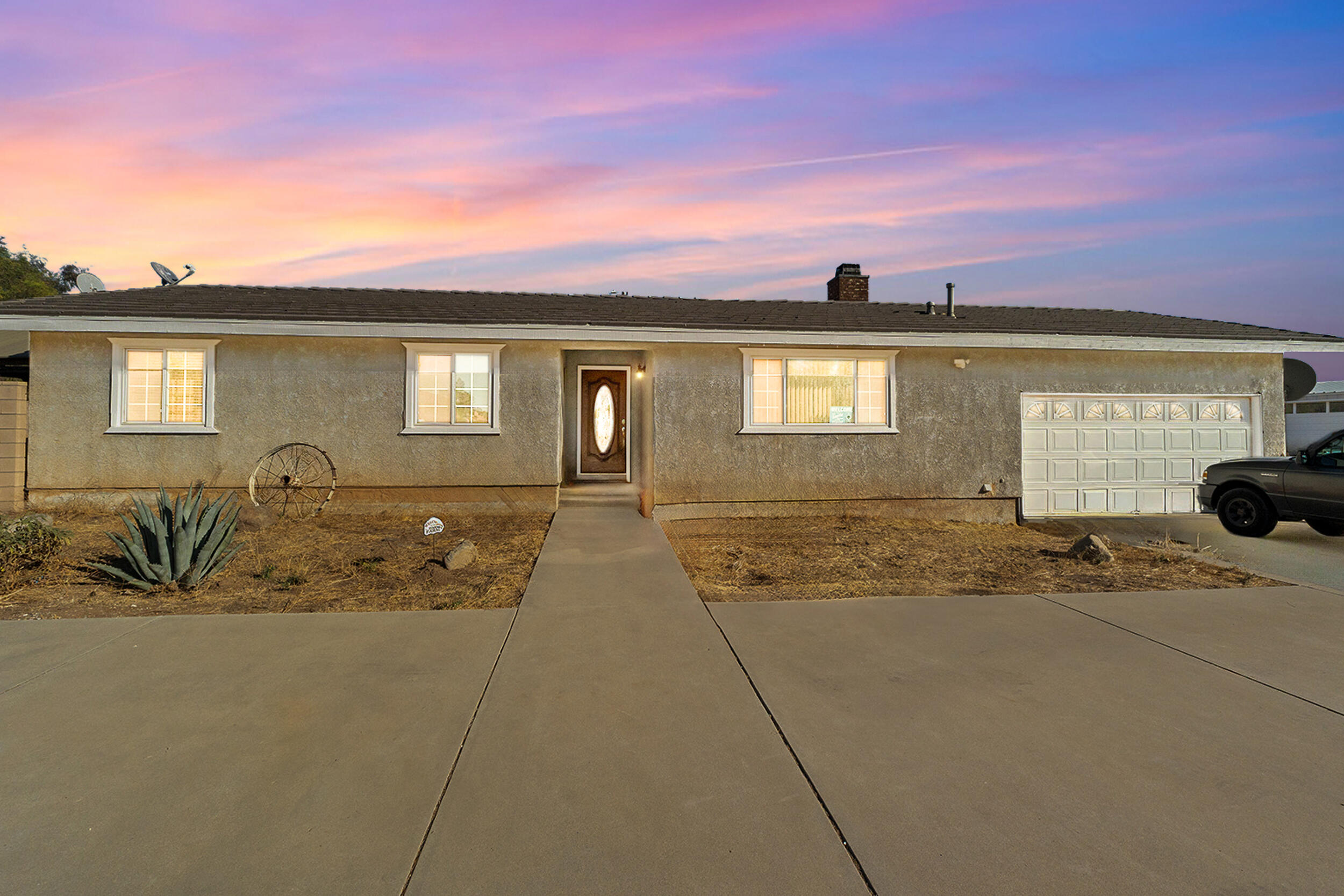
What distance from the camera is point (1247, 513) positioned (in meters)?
8.83

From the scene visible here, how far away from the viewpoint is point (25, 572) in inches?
237

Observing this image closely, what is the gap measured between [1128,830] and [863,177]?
42.4ft

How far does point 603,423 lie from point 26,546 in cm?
816

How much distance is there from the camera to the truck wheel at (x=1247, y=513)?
859 cm

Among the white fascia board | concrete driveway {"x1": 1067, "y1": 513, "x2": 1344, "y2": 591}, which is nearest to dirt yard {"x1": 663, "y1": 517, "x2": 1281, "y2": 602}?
concrete driveway {"x1": 1067, "y1": 513, "x2": 1344, "y2": 591}

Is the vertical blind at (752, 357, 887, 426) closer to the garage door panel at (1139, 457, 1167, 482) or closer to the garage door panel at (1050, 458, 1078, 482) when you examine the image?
the garage door panel at (1050, 458, 1078, 482)

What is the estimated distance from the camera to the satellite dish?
12492mm

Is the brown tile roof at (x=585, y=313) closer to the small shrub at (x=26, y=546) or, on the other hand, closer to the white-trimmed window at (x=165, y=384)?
the white-trimmed window at (x=165, y=384)

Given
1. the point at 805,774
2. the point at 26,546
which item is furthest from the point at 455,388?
the point at 805,774

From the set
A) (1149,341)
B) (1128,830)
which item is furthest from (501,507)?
(1149,341)

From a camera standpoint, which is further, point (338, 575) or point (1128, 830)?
point (338, 575)

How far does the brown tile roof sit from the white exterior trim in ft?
3.86

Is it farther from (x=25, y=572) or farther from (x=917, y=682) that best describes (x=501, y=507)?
(x=917, y=682)

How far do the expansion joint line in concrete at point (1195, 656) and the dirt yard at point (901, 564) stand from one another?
60 cm
